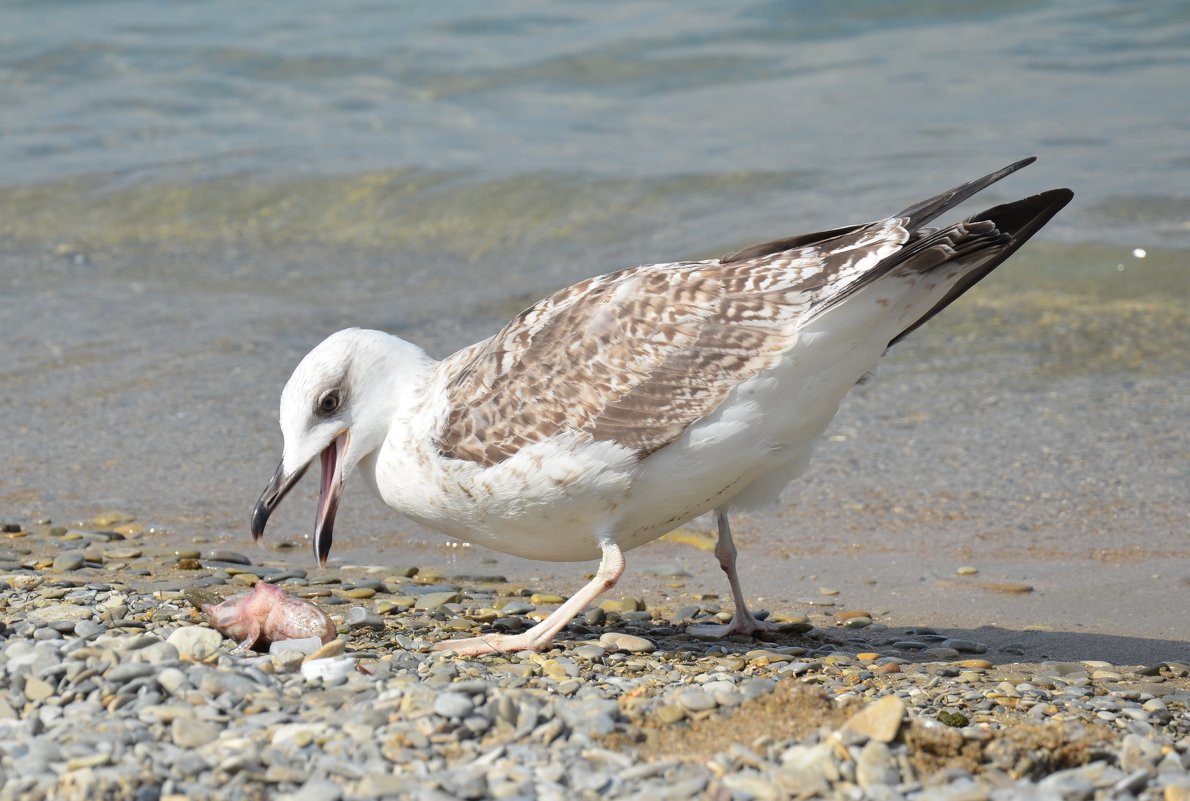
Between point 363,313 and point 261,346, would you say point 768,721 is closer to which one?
point 261,346

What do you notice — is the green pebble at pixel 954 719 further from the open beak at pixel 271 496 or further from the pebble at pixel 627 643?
the open beak at pixel 271 496

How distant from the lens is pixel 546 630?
4969 millimetres

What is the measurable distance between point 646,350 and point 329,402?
1184 mm

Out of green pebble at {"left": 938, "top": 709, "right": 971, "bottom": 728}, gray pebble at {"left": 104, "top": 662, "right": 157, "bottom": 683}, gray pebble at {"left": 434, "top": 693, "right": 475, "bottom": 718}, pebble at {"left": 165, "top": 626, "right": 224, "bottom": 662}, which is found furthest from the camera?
pebble at {"left": 165, "top": 626, "right": 224, "bottom": 662}

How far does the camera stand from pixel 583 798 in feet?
11.3

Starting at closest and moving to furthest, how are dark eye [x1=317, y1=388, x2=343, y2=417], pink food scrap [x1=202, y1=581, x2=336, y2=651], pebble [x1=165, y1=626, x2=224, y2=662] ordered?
pebble [x1=165, y1=626, x2=224, y2=662] < pink food scrap [x1=202, y1=581, x2=336, y2=651] < dark eye [x1=317, y1=388, x2=343, y2=417]

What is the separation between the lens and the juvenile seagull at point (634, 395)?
15.7 feet

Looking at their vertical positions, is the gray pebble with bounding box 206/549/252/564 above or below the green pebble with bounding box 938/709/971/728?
below

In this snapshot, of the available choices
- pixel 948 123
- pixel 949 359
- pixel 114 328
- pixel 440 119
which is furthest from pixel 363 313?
pixel 948 123

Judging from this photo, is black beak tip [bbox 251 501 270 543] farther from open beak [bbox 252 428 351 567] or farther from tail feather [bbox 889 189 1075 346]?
tail feather [bbox 889 189 1075 346]

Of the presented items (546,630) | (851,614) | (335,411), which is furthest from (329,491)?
(851,614)

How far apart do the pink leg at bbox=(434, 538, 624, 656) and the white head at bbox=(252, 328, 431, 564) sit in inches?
27.8

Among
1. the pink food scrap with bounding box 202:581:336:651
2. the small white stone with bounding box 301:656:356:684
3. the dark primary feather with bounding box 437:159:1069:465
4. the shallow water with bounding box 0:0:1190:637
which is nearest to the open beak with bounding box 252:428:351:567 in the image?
the pink food scrap with bounding box 202:581:336:651

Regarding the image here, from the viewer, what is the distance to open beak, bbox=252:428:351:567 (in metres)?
5.04
